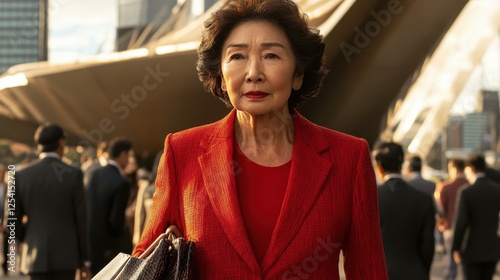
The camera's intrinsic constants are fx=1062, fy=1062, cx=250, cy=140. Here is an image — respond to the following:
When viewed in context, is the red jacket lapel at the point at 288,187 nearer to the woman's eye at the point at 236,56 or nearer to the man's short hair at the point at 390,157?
the woman's eye at the point at 236,56

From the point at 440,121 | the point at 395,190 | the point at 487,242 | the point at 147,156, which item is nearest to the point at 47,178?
the point at 395,190

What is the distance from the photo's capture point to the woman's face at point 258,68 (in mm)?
3025

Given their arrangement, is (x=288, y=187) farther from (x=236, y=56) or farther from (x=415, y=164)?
(x=415, y=164)

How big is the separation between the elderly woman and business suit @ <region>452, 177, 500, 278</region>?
7.42 m

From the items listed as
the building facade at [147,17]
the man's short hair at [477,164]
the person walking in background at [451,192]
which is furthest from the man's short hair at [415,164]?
the building facade at [147,17]

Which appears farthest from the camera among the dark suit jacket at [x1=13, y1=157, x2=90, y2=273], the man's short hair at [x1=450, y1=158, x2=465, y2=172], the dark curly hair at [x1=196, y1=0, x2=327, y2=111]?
the man's short hair at [x1=450, y1=158, x2=465, y2=172]

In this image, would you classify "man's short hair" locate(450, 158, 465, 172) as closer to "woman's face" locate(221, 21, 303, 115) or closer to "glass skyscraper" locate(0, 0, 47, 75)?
"woman's face" locate(221, 21, 303, 115)

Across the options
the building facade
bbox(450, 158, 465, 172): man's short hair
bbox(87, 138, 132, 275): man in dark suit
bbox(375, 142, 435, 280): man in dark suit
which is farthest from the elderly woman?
the building facade

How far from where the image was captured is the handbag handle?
9.58 feet

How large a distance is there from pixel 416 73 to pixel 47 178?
13711 millimetres

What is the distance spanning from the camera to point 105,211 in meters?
10.3

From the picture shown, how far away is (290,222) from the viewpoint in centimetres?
300

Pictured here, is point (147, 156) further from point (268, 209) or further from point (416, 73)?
point (268, 209)

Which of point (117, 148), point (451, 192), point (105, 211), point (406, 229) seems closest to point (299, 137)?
point (406, 229)
